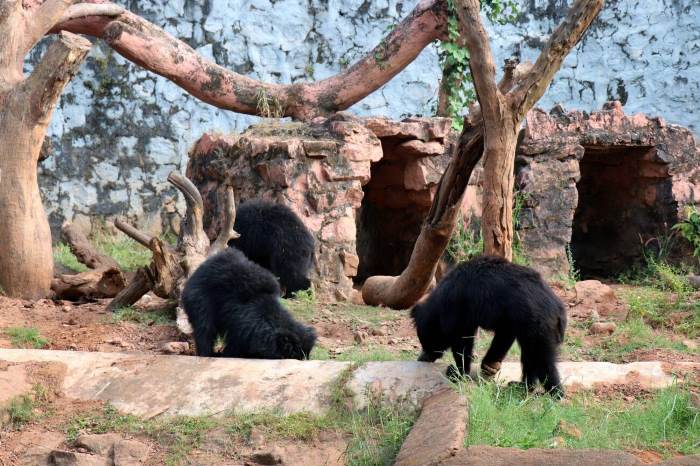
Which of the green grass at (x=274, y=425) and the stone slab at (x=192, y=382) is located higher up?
the stone slab at (x=192, y=382)

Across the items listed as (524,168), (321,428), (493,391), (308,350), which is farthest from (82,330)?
(524,168)

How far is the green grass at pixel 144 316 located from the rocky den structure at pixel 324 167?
1792mm

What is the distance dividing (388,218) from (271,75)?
8.96 feet

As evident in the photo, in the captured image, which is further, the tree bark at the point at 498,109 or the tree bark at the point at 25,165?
the tree bark at the point at 25,165

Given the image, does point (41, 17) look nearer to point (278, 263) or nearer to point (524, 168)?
point (278, 263)

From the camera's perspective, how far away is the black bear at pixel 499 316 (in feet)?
14.0

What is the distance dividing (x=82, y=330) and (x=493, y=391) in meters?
3.17

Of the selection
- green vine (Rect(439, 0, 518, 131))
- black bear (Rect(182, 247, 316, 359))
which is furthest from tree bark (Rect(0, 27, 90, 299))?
green vine (Rect(439, 0, 518, 131))

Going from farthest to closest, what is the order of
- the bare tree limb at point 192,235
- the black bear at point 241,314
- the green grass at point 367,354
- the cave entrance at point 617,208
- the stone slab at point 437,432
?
the cave entrance at point 617,208, the bare tree limb at point 192,235, the green grass at point 367,354, the black bear at point 241,314, the stone slab at point 437,432

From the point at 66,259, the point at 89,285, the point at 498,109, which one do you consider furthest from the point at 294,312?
the point at 66,259

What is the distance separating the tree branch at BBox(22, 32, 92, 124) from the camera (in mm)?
6758

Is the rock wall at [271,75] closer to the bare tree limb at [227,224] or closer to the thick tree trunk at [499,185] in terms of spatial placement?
the bare tree limb at [227,224]

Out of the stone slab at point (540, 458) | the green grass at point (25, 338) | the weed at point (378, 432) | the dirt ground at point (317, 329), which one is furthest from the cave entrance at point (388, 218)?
the stone slab at point (540, 458)

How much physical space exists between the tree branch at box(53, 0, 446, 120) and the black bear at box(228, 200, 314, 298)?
223cm
